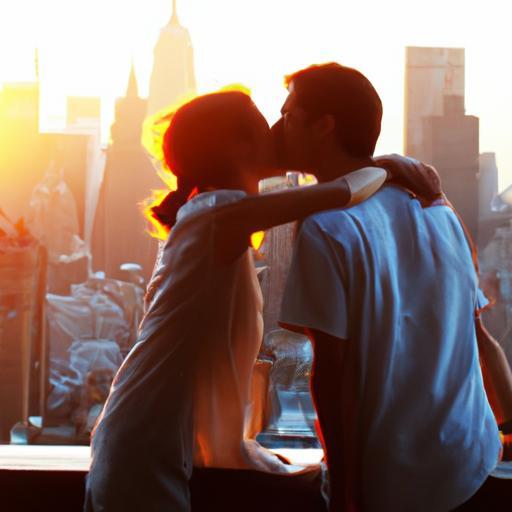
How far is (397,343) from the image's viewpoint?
149cm

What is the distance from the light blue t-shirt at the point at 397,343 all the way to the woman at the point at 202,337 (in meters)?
0.08

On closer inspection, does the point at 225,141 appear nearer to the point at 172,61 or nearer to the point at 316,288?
the point at 316,288

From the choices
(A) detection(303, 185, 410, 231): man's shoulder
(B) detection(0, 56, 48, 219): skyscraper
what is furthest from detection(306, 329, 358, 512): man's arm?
(B) detection(0, 56, 48, 219): skyscraper

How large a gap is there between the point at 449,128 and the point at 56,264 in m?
14.2

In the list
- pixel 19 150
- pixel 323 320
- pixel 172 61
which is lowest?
pixel 323 320

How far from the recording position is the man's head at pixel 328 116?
5.17ft

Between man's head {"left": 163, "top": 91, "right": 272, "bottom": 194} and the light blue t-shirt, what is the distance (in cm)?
19

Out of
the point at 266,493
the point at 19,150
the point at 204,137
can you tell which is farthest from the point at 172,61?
the point at 266,493

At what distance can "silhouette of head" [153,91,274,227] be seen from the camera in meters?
1.63

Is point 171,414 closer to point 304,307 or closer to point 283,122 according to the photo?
point 304,307

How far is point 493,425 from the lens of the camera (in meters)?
1.58

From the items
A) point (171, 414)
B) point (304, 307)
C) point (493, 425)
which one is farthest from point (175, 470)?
point (493, 425)

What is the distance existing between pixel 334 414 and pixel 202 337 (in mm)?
249

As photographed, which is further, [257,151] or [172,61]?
[172,61]
